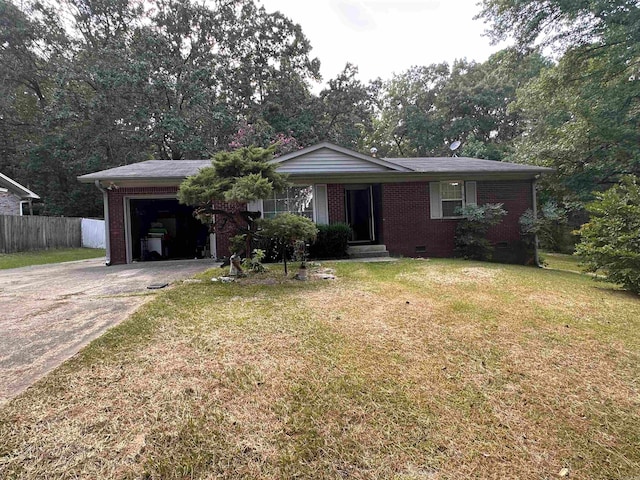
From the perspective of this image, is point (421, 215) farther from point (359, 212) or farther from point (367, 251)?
point (359, 212)

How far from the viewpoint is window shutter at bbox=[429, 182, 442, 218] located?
34.8ft

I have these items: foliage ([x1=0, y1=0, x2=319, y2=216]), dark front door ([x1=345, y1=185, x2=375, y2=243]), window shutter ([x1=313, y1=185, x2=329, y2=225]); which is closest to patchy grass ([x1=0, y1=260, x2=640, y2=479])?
window shutter ([x1=313, y1=185, x2=329, y2=225])

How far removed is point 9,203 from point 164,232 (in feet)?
31.0

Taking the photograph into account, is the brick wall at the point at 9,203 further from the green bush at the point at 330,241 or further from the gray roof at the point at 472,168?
the gray roof at the point at 472,168

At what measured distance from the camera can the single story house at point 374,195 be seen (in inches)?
380

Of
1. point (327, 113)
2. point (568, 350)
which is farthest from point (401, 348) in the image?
point (327, 113)

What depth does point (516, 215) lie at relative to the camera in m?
10.8

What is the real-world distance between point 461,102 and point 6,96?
97.7 ft

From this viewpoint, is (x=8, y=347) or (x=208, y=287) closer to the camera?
(x=8, y=347)

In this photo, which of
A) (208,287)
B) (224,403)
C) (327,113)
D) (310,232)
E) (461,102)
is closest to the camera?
(224,403)

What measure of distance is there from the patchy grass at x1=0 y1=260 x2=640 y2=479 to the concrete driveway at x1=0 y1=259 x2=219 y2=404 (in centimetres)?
23

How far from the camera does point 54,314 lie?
4086 mm

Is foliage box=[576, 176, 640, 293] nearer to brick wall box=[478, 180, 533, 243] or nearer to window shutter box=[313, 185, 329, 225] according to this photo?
brick wall box=[478, 180, 533, 243]

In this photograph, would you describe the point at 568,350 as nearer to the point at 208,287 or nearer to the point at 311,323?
the point at 311,323
